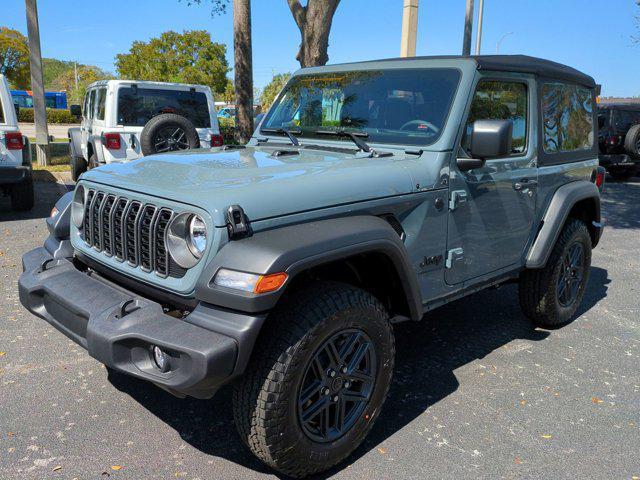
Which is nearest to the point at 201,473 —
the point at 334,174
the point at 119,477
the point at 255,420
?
the point at 119,477

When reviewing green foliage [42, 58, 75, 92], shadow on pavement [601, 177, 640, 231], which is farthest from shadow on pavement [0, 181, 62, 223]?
green foliage [42, 58, 75, 92]

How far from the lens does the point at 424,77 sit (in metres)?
3.56

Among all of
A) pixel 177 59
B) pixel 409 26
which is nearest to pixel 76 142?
pixel 409 26

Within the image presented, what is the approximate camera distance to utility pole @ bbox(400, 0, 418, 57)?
41.1 feet

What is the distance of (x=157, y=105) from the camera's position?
30.0 feet

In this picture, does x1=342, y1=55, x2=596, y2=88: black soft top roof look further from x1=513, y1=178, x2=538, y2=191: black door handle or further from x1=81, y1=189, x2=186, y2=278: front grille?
x1=81, y1=189, x2=186, y2=278: front grille

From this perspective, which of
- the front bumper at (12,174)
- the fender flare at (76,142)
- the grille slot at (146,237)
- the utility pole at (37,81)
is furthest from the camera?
the utility pole at (37,81)

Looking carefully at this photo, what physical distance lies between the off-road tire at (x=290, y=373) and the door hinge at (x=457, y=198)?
2.94 ft

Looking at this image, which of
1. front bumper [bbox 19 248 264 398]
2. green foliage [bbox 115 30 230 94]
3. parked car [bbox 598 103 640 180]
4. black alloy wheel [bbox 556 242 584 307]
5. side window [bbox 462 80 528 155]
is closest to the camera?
front bumper [bbox 19 248 264 398]

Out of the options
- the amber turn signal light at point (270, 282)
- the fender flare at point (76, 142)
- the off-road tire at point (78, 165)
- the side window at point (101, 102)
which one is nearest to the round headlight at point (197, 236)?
the amber turn signal light at point (270, 282)

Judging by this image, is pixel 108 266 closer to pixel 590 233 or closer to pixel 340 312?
pixel 340 312

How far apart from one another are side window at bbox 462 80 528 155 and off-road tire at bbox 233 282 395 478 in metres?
1.38

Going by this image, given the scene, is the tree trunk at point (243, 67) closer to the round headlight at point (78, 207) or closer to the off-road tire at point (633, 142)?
the round headlight at point (78, 207)

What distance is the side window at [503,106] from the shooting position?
3470 millimetres
